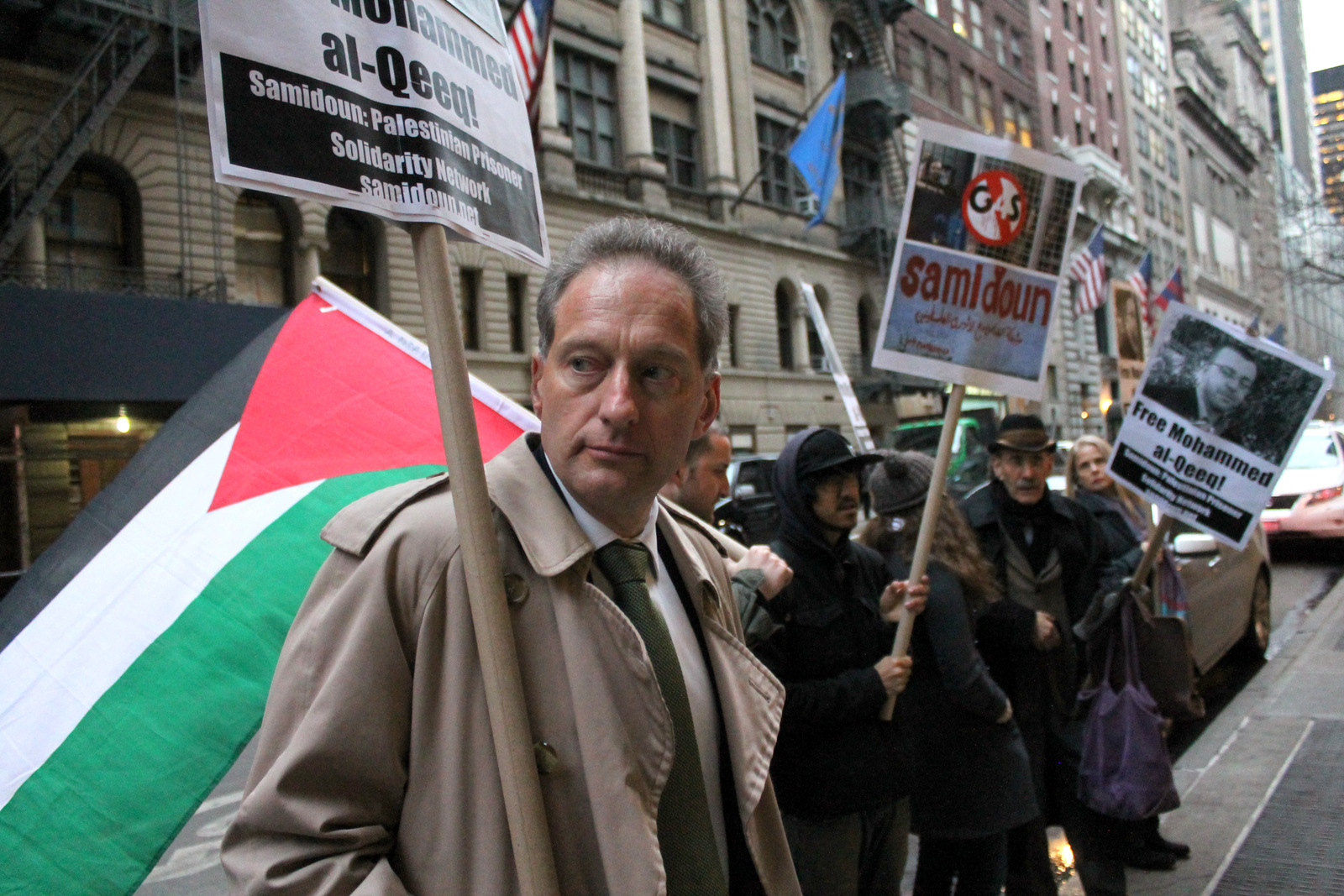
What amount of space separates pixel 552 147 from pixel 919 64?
19900 mm

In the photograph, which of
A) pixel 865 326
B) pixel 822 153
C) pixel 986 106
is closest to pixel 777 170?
pixel 865 326

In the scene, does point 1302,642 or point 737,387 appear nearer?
point 1302,642

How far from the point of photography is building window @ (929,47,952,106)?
3791cm

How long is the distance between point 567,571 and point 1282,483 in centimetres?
1532

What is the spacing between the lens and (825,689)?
2.90 meters

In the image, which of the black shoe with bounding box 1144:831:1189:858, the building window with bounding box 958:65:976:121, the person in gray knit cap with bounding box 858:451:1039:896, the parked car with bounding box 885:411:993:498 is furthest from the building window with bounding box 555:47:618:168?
the person in gray knit cap with bounding box 858:451:1039:896

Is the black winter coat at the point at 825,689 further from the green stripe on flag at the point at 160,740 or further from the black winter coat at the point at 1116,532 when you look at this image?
the black winter coat at the point at 1116,532

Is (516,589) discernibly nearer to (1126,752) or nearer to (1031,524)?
(1126,752)

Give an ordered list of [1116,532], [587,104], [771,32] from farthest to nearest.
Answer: [771,32] → [587,104] → [1116,532]

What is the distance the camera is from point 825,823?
113 inches

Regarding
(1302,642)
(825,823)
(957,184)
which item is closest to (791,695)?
(825,823)

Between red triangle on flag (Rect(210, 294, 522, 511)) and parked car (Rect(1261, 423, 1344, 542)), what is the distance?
43.3 feet

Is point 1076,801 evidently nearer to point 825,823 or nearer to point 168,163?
point 825,823

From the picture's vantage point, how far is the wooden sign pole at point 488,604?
132cm
